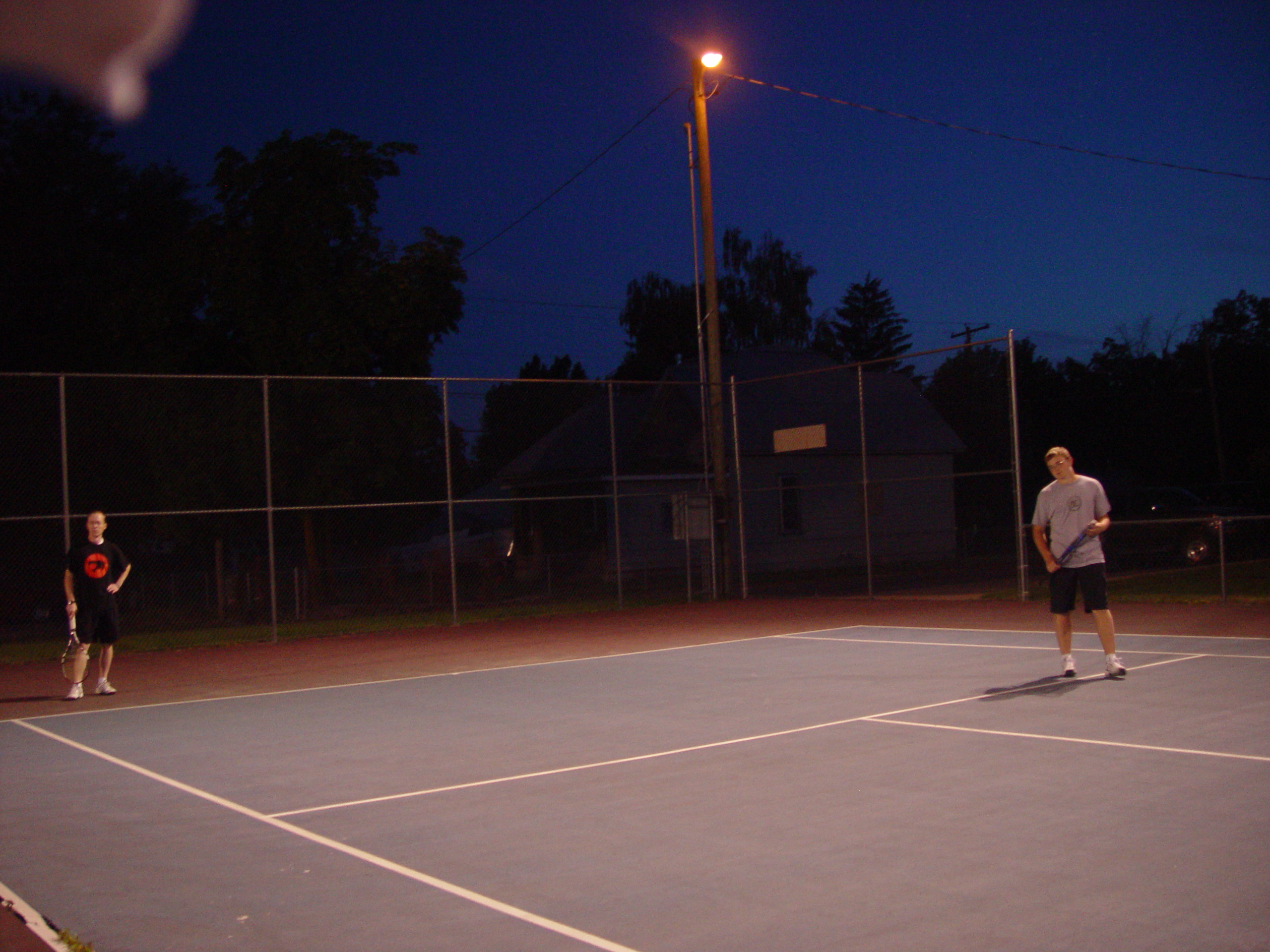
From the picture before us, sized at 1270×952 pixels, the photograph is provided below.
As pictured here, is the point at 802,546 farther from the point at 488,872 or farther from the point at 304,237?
the point at 488,872

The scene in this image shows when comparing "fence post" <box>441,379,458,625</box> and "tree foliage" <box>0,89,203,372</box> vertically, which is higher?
"tree foliage" <box>0,89,203,372</box>

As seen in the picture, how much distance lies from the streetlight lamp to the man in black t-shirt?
1208 cm

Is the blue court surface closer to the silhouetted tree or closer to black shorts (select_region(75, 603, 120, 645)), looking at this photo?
black shorts (select_region(75, 603, 120, 645))

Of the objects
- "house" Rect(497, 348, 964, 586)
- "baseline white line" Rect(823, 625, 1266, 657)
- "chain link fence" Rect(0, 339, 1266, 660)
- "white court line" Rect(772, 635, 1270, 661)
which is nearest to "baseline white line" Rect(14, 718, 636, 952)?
"white court line" Rect(772, 635, 1270, 661)

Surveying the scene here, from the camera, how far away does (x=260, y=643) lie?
56.7 ft

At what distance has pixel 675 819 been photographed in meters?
5.95

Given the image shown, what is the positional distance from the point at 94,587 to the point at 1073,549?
A: 865cm

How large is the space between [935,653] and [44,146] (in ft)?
74.7

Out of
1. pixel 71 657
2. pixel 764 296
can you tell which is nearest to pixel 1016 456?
pixel 71 657

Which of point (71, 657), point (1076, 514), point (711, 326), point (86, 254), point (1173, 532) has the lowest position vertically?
point (71, 657)

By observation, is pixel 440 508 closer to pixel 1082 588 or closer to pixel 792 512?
pixel 792 512

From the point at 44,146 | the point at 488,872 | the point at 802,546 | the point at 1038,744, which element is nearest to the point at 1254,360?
the point at 802,546

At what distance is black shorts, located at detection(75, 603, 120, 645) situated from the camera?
37.5ft

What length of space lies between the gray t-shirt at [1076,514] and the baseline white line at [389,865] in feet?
20.6
